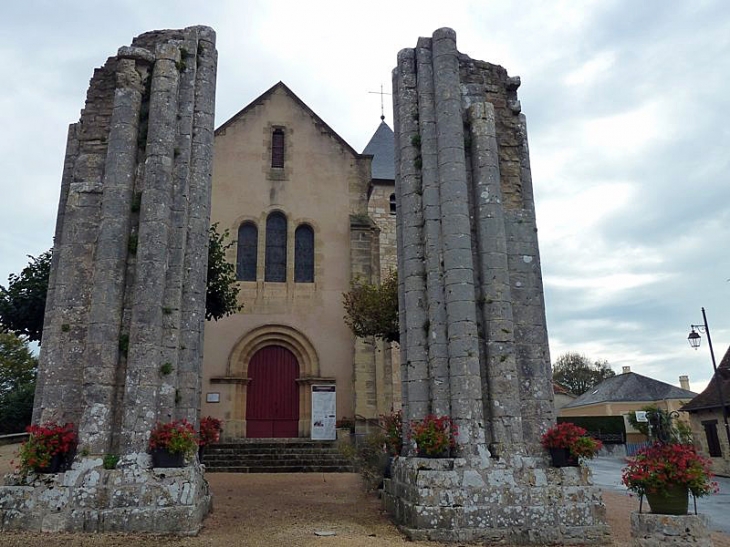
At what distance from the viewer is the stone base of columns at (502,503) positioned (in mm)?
6027

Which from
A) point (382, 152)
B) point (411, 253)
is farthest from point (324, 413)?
point (382, 152)

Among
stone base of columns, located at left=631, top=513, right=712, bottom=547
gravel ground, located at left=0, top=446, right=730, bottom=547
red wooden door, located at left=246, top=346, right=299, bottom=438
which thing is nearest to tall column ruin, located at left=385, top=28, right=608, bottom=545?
gravel ground, located at left=0, top=446, right=730, bottom=547

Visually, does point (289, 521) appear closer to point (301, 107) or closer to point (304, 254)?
point (304, 254)

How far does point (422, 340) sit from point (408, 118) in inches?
119

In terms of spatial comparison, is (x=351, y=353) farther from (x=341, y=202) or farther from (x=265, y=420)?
(x=341, y=202)

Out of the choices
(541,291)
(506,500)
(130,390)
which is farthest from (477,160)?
(130,390)

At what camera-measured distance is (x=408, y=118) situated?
310 inches

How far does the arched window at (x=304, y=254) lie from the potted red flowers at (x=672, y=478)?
1223 cm

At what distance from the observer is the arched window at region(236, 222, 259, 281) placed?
1664 cm

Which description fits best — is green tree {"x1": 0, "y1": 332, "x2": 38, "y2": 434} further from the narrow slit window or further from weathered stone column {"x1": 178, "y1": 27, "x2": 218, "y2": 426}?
the narrow slit window

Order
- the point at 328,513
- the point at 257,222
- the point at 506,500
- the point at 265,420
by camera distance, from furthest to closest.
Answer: the point at 257,222, the point at 265,420, the point at 328,513, the point at 506,500

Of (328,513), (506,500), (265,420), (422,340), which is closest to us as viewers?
(506,500)

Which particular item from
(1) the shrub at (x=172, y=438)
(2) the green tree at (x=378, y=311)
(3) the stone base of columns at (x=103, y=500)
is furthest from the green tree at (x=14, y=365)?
(1) the shrub at (x=172, y=438)

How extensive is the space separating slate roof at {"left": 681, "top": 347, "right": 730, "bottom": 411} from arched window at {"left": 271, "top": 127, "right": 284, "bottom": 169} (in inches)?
565
